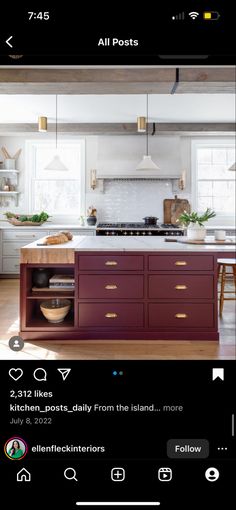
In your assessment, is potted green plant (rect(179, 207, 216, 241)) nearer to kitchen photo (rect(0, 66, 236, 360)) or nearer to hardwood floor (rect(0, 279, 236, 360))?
kitchen photo (rect(0, 66, 236, 360))

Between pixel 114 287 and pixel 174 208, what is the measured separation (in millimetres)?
2871

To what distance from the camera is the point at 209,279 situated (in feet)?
6.75

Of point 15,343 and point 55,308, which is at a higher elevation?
point 15,343

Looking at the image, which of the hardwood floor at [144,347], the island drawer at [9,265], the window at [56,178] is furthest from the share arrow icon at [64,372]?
the window at [56,178]

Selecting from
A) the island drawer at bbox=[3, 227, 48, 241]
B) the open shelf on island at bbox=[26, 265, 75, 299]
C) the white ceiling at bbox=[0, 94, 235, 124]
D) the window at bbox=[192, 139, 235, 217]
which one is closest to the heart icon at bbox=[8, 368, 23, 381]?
the open shelf on island at bbox=[26, 265, 75, 299]

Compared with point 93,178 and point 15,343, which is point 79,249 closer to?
point 15,343

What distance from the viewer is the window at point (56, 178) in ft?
14.6

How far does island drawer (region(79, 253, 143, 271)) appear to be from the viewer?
2051mm

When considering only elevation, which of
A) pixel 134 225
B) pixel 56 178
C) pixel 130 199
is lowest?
pixel 134 225

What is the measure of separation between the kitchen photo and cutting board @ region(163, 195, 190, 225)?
1 centimetres

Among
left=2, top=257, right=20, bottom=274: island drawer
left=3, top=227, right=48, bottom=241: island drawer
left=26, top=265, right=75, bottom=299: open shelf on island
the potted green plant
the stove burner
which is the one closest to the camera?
left=26, top=265, right=75, bottom=299: open shelf on island

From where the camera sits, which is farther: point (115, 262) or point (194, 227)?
point (194, 227)

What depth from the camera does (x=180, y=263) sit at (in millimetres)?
2041
